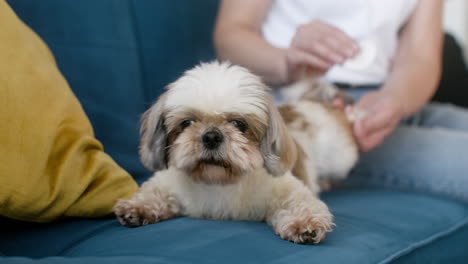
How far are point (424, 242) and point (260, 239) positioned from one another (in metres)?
0.43

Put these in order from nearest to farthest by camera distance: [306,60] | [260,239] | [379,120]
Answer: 1. [260,239]
2. [306,60]
3. [379,120]

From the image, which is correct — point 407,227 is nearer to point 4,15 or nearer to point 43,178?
point 43,178

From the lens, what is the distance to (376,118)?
6.16 feet

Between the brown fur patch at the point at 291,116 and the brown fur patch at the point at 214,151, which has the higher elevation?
the brown fur patch at the point at 214,151

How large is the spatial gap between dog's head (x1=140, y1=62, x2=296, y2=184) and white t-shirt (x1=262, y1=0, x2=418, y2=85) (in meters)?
0.94

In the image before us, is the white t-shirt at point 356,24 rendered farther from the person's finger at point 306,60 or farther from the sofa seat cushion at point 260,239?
the sofa seat cushion at point 260,239

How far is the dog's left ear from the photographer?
4.16ft

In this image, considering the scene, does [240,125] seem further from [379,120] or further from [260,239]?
[379,120]

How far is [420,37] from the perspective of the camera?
2242 mm

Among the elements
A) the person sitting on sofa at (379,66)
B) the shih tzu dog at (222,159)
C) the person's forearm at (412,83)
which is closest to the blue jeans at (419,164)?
the person sitting on sofa at (379,66)

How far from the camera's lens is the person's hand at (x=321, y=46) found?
5.30ft

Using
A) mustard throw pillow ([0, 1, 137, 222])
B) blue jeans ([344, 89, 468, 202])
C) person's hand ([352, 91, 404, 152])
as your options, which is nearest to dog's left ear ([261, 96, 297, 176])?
mustard throw pillow ([0, 1, 137, 222])

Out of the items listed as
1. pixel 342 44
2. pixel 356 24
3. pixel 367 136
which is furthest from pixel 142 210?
pixel 356 24

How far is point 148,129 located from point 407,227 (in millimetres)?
682
